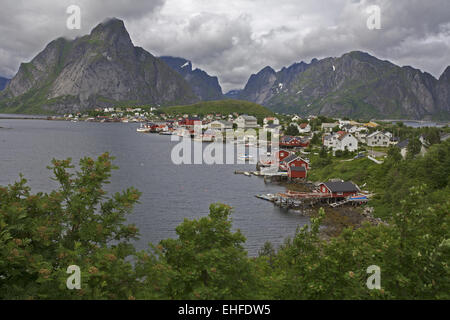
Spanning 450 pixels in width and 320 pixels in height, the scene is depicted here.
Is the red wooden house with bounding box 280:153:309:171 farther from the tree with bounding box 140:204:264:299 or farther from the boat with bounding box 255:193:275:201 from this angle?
the tree with bounding box 140:204:264:299

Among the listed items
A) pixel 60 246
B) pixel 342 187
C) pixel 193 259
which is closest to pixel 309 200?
pixel 342 187

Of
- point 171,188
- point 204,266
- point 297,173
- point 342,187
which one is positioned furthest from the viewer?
point 297,173

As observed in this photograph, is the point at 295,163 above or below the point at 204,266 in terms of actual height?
above

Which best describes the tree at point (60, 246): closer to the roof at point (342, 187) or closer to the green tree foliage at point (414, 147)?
the roof at point (342, 187)

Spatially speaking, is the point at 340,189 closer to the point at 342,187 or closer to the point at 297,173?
the point at 342,187

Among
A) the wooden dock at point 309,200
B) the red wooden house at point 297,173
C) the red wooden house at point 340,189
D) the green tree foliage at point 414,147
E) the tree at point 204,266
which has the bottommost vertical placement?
the wooden dock at point 309,200

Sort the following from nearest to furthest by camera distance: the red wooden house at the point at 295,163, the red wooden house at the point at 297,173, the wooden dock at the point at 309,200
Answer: the wooden dock at the point at 309,200, the red wooden house at the point at 297,173, the red wooden house at the point at 295,163

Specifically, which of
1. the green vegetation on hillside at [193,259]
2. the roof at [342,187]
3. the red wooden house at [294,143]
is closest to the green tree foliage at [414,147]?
the roof at [342,187]

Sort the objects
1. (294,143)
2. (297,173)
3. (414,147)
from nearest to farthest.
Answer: (414,147) → (297,173) → (294,143)

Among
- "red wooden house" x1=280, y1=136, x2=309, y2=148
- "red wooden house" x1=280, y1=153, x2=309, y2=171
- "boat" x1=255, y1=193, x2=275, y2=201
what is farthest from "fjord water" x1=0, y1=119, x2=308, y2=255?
"red wooden house" x1=280, y1=136, x2=309, y2=148

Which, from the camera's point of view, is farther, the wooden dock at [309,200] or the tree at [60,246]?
the wooden dock at [309,200]

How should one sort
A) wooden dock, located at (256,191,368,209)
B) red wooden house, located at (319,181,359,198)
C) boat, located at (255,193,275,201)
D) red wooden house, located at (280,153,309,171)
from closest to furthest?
wooden dock, located at (256,191,368,209)
red wooden house, located at (319,181,359,198)
boat, located at (255,193,275,201)
red wooden house, located at (280,153,309,171)

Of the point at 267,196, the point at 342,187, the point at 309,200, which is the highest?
the point at 342,187

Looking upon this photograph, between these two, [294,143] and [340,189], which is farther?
[294,143]
